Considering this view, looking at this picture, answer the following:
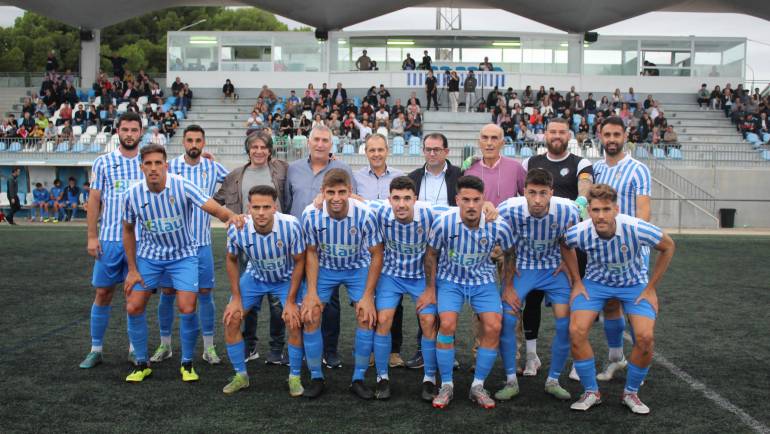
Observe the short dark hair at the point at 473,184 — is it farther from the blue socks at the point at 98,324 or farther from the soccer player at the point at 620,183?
the blue socks at the point at 98,324

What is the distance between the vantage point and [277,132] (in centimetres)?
2559

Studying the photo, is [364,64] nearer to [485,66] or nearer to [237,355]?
[485,66]

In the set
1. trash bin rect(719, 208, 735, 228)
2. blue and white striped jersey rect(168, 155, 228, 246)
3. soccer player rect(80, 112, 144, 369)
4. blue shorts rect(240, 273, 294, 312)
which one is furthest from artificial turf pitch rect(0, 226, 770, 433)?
trash bin rect(719, 208, 735, 228)

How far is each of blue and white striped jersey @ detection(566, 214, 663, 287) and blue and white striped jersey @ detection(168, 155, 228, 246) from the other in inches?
120

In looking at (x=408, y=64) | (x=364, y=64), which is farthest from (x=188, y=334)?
(x=364, y=64)

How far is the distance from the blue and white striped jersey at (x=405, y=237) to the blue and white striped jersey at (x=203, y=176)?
1.68 m

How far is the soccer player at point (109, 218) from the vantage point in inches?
247

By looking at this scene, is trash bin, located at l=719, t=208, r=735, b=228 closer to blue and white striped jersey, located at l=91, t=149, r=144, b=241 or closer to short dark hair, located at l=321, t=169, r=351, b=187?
short dark hair, located at l=321, t=169, r=351, b=187

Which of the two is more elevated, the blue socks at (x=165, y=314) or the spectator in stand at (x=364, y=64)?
the spectator in stand at (x=364, y=64)

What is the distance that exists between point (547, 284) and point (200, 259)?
2851 mm

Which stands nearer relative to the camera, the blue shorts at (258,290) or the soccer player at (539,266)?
the soccer player at (539,266)

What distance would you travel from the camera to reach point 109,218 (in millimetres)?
6359

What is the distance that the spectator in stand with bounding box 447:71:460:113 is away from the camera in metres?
28.9

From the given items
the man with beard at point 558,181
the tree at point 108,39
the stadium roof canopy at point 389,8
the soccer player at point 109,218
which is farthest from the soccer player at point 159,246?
the tree at point 108,39
